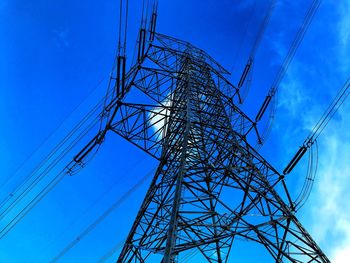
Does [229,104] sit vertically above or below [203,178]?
above

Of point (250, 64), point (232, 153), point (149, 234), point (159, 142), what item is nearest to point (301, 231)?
point (232, 153)

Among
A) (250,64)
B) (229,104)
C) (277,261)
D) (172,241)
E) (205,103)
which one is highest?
(250,64)

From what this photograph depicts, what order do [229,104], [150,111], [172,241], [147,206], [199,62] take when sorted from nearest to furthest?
1. [172,241]
2. [147,206]
3. [150,111]
4. [229,104]
5. [199,62]

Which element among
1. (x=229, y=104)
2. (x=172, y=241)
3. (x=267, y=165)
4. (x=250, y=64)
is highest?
(x=250, y=64)

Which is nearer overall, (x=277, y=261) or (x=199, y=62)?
(x=277, y=261)

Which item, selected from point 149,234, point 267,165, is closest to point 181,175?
point 149,234

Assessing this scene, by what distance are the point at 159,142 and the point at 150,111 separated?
1.08m

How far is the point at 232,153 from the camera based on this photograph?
8.58 metres

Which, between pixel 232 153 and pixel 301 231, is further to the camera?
pixel 232 153

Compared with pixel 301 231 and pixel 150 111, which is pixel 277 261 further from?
pixel 150 111

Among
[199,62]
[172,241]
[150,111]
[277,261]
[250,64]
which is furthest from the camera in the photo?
[250,64]

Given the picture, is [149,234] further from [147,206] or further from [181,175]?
[181,175]

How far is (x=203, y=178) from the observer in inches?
344

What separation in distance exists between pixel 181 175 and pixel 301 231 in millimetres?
2804
